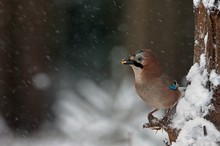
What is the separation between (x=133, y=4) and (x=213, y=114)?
4572 mm

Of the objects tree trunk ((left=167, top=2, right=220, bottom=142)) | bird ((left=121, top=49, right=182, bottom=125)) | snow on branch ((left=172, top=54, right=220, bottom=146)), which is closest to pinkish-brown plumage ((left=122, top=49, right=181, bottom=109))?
bird ((left=121, top=49, right=182, bottom=125))

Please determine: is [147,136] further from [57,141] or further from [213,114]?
[213,114]

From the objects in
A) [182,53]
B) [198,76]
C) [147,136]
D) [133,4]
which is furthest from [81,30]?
[198,76]

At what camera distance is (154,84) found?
377 cm

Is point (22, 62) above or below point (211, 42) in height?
above

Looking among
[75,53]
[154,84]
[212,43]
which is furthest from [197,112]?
[75,53]

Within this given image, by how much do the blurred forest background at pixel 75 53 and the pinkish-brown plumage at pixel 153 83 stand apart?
363cm

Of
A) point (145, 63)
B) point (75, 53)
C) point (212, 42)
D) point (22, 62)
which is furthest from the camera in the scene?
point (75, 53)

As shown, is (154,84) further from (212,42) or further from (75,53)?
(75,53)

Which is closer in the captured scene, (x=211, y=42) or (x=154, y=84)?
(x=211, y=42)

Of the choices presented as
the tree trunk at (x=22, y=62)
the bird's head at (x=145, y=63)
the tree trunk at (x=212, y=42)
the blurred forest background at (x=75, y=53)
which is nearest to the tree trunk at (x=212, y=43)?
the tree trunk at (x=212, y=42)

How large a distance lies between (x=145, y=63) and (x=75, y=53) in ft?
14.4

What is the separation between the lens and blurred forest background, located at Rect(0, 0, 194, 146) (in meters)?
7.65

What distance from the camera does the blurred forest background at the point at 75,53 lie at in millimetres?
7648
